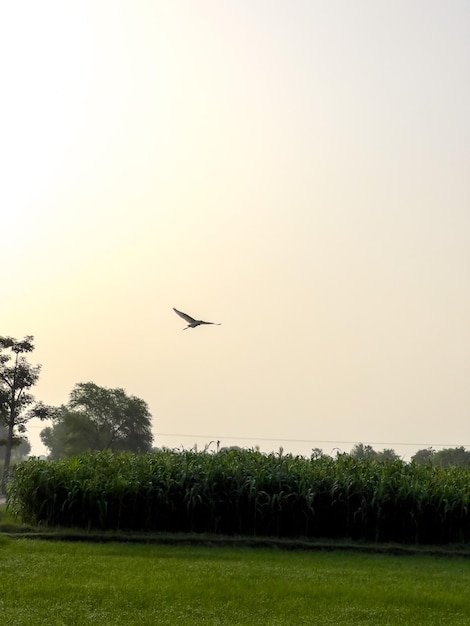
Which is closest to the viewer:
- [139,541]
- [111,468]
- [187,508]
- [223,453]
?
[139,541]

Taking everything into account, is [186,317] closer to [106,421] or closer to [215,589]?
[215,589]

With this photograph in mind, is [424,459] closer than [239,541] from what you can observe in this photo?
No

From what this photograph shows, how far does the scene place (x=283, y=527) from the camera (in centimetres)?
1359

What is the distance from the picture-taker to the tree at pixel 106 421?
41.7m

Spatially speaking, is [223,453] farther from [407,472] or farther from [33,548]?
[33,548]

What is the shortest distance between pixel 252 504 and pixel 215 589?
491 centimetres

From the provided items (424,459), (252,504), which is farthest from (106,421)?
(252,504)

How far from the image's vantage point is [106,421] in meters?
43.0

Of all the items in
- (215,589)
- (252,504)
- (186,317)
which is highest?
(186,317)

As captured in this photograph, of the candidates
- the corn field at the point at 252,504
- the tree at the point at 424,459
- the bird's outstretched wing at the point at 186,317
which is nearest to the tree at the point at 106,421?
the tree at the point at 424,459

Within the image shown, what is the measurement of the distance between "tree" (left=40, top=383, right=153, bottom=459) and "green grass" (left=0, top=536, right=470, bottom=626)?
30.7m

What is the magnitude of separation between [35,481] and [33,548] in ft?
9.04

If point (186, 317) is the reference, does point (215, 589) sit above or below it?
below

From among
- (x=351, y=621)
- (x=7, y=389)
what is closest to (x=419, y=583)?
(x=351, y=621)
